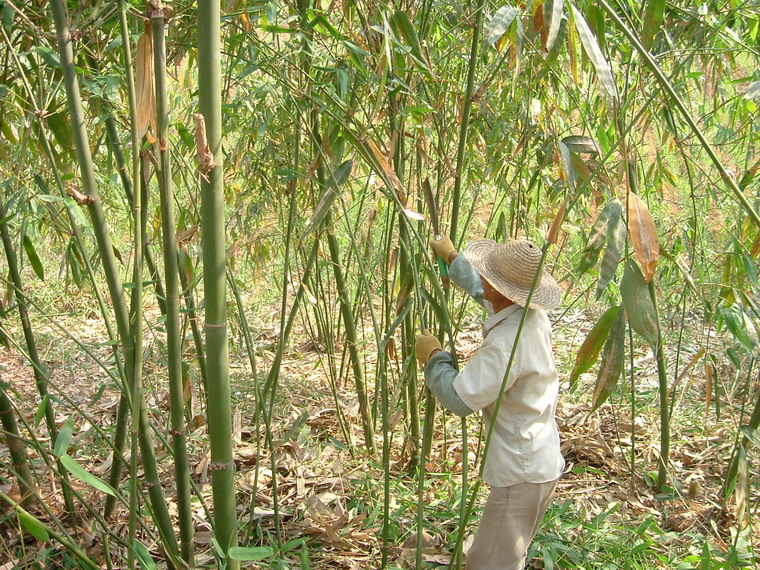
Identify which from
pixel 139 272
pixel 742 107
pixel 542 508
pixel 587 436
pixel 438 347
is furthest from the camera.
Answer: pixel 587 436

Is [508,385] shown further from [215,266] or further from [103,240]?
[103,240]

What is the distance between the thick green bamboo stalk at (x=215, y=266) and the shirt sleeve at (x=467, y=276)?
0.74 meters

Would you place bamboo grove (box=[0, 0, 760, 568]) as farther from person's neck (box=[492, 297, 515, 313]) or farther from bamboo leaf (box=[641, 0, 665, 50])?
person's neck (box=[492, 297, 515, 313])

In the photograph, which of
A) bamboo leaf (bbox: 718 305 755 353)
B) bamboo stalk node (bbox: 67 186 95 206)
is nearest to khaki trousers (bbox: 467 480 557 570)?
bamboo leaf (bbox: 718 305 755 353)

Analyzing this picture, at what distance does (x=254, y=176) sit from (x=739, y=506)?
1965 millimetres

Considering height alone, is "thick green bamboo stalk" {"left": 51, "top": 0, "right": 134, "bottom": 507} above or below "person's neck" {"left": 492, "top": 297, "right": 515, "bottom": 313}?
above

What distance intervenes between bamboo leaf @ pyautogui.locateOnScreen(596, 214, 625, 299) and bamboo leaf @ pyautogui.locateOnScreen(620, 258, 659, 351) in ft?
0.10

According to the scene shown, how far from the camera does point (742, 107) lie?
2793 mm

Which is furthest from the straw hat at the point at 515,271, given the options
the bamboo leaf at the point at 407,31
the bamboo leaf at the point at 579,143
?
the bamboo leaf at the point at 407,31

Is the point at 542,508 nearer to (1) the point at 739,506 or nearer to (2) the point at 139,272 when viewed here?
(1) the point at 739,506

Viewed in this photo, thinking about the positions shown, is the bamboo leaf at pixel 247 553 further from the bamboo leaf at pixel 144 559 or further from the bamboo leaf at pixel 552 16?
the bamboo leaf at pixel 552 16

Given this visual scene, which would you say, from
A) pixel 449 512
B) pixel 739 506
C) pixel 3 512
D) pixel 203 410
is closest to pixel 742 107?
pixel 739 506

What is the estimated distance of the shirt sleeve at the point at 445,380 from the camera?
5.49 ft

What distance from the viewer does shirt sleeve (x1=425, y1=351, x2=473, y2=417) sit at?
1.67m
